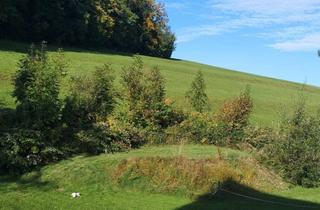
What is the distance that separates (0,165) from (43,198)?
290 cm

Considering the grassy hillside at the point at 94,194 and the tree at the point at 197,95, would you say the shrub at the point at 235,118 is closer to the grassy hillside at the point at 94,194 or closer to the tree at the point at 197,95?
the tree at the point at 197,95

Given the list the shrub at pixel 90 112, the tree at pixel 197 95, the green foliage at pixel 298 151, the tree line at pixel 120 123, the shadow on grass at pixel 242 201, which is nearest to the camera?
the shadow on grass at pixel 242 201

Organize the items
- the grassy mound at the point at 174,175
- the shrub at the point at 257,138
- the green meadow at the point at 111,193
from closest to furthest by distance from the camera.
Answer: the green meadow at the point at 111,193 → the grassy mound at the point at 174,175 → the shrub at the point at 257,138

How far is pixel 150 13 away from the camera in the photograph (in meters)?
108

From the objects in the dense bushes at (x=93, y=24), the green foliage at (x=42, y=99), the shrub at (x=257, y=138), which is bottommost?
the shrub at (x=257, y=138)

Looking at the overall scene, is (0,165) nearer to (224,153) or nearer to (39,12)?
(224,153)

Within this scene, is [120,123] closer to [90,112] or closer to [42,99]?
[90,112]

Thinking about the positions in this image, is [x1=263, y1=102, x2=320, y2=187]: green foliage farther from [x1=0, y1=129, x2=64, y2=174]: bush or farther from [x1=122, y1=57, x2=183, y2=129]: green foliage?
[x1=0, y1=129, x2=64, y2=174]: bush

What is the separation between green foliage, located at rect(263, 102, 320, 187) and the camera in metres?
24.5

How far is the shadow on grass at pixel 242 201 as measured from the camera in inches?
724

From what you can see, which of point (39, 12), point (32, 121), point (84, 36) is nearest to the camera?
point (32, 121)

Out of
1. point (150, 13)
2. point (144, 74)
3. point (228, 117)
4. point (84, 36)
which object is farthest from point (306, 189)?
point (150, 13)

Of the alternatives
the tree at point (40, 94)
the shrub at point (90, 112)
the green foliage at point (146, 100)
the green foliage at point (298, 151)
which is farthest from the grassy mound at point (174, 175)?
the green foliage at point (146, 100)

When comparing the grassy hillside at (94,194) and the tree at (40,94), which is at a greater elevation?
the tree at (40,94)
